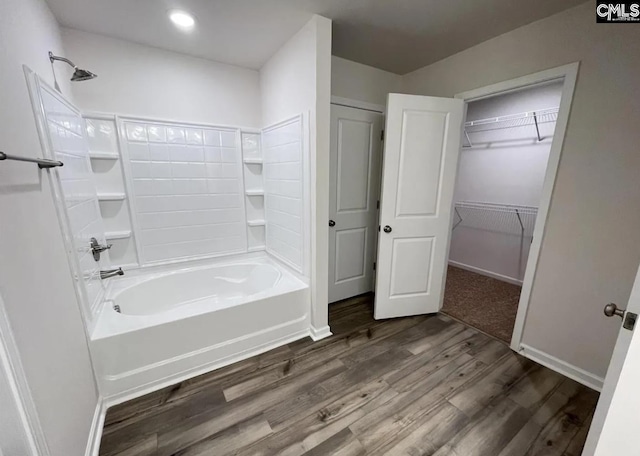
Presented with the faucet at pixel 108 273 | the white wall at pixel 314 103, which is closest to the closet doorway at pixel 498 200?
the white wall at pixel 314 103

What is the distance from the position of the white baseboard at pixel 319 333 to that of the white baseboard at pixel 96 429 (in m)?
1.34

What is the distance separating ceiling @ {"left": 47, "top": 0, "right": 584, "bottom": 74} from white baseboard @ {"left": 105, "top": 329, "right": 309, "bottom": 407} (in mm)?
2281

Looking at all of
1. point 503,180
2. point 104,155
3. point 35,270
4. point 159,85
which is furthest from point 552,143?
point 104,155

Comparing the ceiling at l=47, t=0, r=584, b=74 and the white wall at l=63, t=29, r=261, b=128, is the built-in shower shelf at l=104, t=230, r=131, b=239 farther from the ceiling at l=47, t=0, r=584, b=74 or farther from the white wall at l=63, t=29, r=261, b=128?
the ceiling at l=47, t=0, r=584, b=74

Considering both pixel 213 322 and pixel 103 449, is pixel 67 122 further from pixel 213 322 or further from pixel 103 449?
pixel 103 449

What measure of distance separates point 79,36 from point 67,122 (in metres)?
0.76

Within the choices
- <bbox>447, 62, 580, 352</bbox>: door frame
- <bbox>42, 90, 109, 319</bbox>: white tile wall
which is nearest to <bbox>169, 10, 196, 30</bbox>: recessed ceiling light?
<bbox>42, 90, 109, 319</bbox>: white tile wall

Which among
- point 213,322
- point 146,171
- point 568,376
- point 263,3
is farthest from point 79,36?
point 568,376

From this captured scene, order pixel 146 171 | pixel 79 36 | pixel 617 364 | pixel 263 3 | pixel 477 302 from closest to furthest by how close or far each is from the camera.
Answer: pixel 617 364, pixel 263 3, pixel 79 36, pixel 146 171, pixel 477 302

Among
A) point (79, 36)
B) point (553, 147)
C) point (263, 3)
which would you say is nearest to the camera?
point (263, 3)

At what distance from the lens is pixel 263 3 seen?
1491 mm

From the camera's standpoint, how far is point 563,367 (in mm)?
1704

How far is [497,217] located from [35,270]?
4108 millimetres

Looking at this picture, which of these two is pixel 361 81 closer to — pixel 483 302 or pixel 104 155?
pixel 104 155
